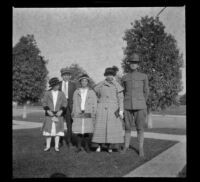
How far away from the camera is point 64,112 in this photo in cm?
628

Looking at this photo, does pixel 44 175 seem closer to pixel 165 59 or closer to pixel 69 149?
pixel 69 149

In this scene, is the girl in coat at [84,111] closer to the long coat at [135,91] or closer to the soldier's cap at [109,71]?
the soldier's cap at [109,71]

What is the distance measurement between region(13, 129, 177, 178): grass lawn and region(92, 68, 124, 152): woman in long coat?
1.31ft

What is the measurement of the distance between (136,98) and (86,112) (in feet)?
4.24

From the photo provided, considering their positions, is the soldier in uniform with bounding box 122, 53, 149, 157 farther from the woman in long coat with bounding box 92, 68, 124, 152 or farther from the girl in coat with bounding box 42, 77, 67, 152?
the girl in coat with bounding box 42, 77, 67, 152

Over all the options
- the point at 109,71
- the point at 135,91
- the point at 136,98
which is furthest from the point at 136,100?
the point at 109,71

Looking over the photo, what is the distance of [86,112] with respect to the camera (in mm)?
5832

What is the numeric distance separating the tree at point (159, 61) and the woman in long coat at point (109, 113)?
14.0ft

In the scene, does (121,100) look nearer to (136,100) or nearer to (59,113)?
(136,100)

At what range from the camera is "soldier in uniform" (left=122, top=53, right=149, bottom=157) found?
5.46m
